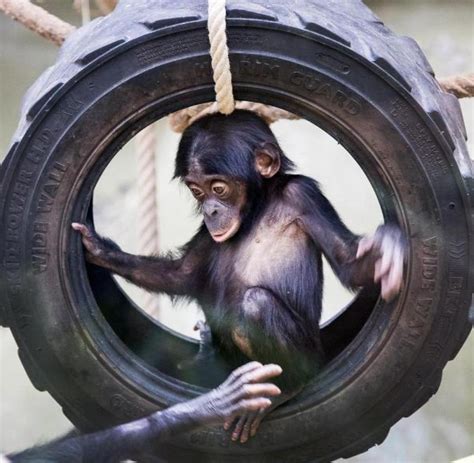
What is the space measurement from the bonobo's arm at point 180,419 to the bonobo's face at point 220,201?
0.27m

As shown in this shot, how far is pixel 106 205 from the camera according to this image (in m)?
3.12

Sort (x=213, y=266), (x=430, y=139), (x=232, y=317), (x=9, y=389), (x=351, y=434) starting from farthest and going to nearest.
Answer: (x=9, y=389)
(x=213, y=266)
(x=232, y=317)
(x=351, y=434)
(x=430, y=139)

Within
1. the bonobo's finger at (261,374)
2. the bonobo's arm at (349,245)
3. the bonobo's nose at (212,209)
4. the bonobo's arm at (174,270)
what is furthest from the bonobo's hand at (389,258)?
the bonobo's arm at (174,270)

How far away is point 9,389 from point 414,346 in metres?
2.26

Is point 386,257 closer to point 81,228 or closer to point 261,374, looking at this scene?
point 261,374

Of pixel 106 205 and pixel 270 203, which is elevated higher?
pixel 106 205

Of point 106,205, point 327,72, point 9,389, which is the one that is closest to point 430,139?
point 327,72

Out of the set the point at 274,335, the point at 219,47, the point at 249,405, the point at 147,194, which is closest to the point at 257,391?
the point at 249,405

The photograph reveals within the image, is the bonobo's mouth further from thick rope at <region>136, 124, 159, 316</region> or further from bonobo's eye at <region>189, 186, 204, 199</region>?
thick rope at <region>136, 124, 159, 316</region>

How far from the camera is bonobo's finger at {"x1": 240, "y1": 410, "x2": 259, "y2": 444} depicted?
1.41m

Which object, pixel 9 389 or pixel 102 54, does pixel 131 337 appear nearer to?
pixel 102 54

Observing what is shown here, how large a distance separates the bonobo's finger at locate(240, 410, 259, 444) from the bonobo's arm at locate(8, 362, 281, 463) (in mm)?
19

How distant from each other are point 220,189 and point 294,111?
0.26 metres

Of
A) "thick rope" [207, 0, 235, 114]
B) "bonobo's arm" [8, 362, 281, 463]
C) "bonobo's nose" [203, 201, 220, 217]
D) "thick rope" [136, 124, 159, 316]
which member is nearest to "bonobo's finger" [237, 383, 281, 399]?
"bonobo's arm" [8, 362, 281, 463]
